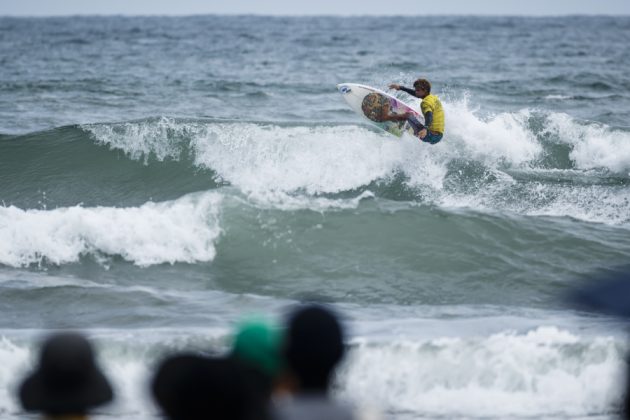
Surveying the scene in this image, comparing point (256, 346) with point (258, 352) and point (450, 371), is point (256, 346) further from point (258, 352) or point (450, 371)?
point (450, 371)

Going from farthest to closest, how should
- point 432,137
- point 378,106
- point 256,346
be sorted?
point 378,106 → point 432,137 → point 256,346

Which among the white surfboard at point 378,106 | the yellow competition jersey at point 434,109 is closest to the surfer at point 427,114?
the yellow competition jersey at point 434,109

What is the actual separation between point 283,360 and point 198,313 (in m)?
6.60

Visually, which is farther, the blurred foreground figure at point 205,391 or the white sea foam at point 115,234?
the white sea foam at point 115,234

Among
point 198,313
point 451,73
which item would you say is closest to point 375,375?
point 198,313

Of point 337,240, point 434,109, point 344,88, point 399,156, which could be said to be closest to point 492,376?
Result: point 337,240

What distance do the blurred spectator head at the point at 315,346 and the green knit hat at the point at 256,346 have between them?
0.29ft

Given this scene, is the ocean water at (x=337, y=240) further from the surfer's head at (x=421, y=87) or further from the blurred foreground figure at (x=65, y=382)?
the blurred foreground figure at (x=65, y=382)

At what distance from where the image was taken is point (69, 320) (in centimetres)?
946

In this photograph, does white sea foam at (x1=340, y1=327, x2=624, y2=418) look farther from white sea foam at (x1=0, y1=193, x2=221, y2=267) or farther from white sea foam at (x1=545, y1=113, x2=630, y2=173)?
white sea foam at (x1=545, y1=113, x2=630, y2=173)

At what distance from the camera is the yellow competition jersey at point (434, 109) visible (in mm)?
14305

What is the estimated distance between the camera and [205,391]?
2.62 m

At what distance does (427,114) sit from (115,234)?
5419 mm

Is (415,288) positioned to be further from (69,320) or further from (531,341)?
(69,320)
